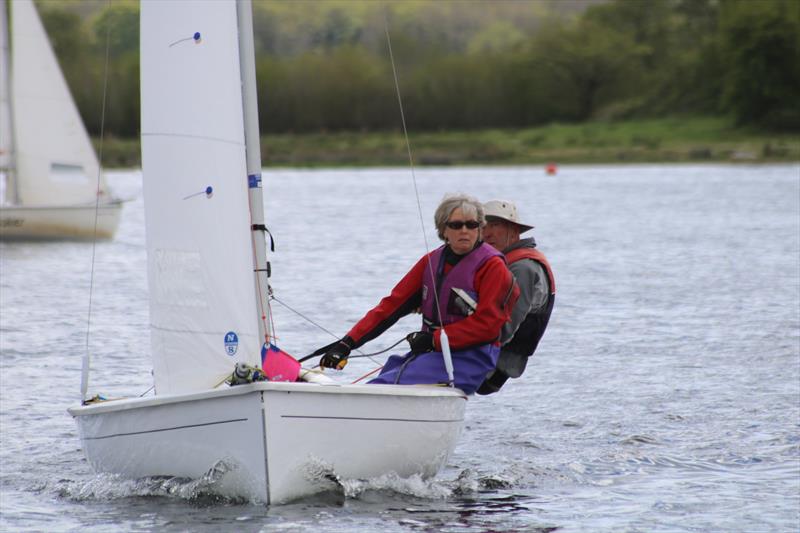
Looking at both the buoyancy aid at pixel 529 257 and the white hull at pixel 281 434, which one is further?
the buoyancy aid at pixel 529 257

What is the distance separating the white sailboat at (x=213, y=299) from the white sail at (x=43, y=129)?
66.2ft

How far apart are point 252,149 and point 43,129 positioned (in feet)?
68.5

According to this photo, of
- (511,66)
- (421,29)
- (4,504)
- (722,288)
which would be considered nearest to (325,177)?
(421,29)

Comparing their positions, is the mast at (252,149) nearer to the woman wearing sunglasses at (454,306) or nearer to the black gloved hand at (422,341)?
the woman wearing sunglasses at (454,306)

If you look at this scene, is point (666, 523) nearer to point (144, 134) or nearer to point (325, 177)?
point (144, 134)

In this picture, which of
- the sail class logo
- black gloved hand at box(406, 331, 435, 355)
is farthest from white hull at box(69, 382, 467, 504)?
the sail class logo

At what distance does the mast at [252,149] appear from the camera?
802 centimetres

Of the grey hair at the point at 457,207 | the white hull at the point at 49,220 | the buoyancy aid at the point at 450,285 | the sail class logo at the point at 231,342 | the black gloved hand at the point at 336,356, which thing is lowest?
the black gloved hand at the point at 336,356

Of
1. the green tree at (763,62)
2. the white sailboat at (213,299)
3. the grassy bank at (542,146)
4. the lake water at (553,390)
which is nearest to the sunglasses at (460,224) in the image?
the white sailboat at (213,299)

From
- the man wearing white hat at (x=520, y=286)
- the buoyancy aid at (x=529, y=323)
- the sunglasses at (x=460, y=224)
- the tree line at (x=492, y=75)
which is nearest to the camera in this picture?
the sunglasses at (x=460, y=224)

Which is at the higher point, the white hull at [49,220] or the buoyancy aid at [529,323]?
the white hull at [49,220]

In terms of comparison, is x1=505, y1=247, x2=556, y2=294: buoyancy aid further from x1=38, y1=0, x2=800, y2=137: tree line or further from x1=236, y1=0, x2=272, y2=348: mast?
x1=38, y1=0, x2=800, y2=137: tree line

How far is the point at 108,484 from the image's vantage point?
8602 millimetres

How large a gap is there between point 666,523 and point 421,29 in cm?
7027
